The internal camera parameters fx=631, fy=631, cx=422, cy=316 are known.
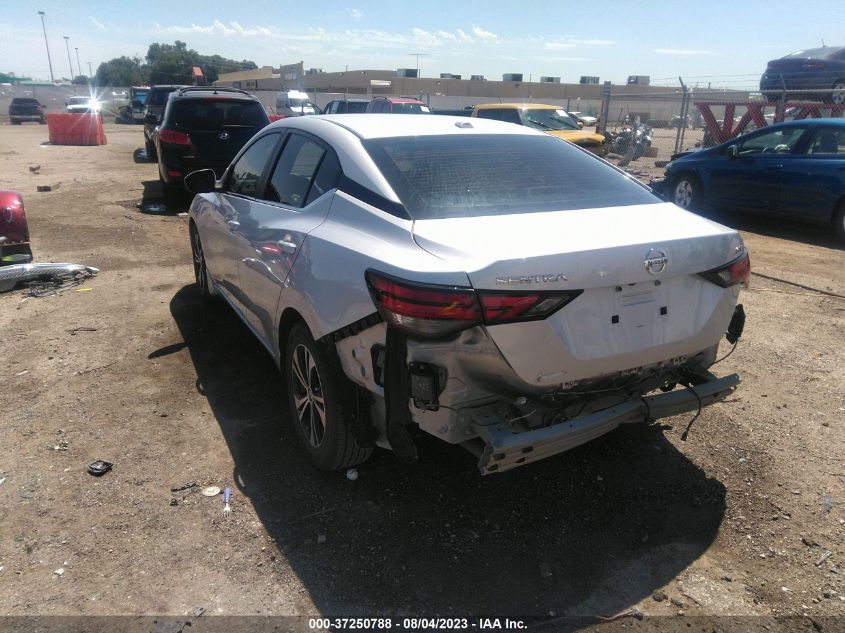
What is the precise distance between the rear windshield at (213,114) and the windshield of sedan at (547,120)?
6.87 metres

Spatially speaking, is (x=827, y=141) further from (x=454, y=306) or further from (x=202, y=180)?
(x=454, y=306)

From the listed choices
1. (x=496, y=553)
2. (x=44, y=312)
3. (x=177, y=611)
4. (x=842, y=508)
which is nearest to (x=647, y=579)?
(x=496, y=553)

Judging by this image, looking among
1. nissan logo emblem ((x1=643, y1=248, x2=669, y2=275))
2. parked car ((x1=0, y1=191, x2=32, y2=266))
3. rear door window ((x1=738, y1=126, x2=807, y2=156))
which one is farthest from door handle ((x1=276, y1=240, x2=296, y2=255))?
rear door window ((x1=738, y1=126, x2=807, y2=156))

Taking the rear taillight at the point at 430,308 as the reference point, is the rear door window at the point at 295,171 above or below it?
above

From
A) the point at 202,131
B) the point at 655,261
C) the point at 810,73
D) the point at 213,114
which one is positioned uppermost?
the point at 810,73

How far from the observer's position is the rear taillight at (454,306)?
232 cm

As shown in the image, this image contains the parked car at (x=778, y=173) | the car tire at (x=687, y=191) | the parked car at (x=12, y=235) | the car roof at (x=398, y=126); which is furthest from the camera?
the car tire at (x=687, y=191)

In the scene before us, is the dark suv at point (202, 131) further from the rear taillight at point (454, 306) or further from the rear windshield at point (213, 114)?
the rear taillight at point (454, 306)

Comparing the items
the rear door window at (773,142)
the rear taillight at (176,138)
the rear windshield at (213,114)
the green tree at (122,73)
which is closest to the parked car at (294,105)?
the rear windshield at (213,114)

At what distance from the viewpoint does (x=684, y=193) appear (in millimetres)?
11188

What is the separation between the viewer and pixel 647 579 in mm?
2656

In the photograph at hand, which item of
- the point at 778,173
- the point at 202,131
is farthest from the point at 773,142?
the point at 202,131

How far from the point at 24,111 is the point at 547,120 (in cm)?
3707

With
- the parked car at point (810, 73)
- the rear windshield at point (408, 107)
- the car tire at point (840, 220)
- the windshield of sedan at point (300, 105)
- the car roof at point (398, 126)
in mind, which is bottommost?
the car tire at point (840, 220)
